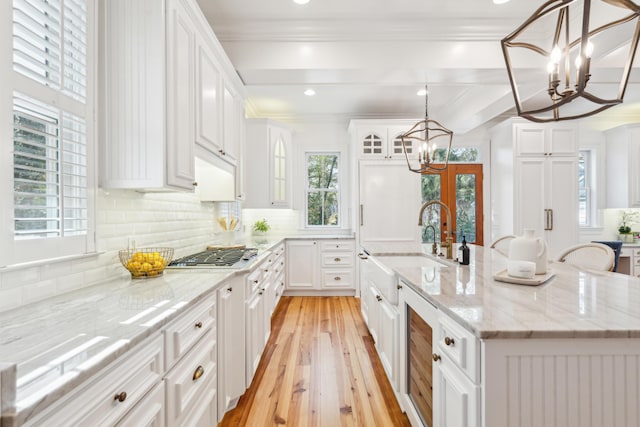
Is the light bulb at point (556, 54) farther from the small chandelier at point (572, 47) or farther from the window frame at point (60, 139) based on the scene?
the window frame at point (60, 139)

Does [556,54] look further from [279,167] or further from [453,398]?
[279,167]

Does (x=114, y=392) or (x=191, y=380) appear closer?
(x=114, y=392)

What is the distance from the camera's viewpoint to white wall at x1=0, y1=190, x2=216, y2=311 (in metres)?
1.20

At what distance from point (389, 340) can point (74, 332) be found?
1.82 meters

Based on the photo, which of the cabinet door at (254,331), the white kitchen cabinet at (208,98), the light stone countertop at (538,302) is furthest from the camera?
the cabinet door at (254,331)

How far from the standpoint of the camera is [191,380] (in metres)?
1.37

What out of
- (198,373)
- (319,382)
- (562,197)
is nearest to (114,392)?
(198,373)

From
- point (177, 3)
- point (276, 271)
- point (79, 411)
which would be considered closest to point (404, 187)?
point (276, 271)

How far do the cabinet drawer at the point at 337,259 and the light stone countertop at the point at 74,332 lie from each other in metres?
3.22

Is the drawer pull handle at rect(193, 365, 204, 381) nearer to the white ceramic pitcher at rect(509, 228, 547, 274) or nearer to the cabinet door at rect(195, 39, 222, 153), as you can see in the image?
the cabinet door at rect(195, 39, 222, 153)

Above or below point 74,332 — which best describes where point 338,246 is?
below

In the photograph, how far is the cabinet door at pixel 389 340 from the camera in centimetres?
200

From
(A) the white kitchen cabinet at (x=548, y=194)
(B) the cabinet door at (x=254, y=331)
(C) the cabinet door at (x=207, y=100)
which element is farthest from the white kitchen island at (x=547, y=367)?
(A) the white kitchen cabinet at (x=548, y=194)

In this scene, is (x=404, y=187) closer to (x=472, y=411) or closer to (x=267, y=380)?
(x=267, y=380)
